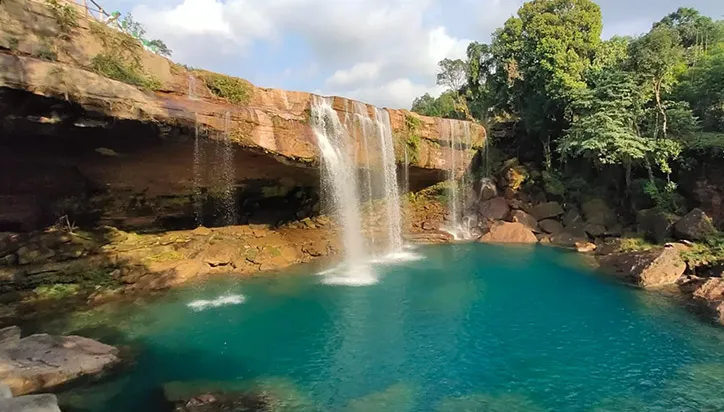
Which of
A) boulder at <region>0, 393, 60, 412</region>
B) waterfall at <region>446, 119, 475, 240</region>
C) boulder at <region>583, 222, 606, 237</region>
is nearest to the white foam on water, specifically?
boulder at <region>0, 393, 60, 412</region>

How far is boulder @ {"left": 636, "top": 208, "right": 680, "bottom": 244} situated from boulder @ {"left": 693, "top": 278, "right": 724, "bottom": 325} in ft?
15.8

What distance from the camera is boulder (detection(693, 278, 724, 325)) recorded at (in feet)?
37.5

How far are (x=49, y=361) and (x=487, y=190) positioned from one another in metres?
22.3

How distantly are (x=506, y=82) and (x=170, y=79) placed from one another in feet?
66.1

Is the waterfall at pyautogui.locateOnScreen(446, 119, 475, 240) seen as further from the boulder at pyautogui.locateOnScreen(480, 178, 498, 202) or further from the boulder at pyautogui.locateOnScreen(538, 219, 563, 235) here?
the boulder at pyautogui.locateOnScreen(538, 219, 563, 235)

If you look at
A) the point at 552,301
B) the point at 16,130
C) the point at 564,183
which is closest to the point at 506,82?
the point at 564,183

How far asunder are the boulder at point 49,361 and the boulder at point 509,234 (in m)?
18.4

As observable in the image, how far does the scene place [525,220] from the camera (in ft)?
77.8

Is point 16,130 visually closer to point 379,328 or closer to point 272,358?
point 272,358

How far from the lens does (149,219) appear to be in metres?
16.6

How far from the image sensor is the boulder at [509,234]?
2255 centimetres

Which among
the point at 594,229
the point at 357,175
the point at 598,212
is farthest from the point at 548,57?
the point at 357,175

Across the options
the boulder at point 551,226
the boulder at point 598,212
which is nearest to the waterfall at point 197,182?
the boulder at point 551,226

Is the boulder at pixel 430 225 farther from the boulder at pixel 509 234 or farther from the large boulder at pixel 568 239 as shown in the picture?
the large boulder at pixel 568 239
